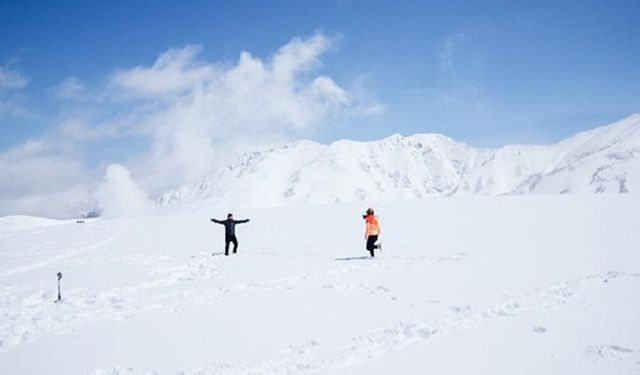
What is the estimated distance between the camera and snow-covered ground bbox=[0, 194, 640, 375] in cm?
802

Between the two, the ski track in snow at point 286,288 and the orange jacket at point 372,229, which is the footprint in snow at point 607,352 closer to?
the ski track in snow at point 286,288

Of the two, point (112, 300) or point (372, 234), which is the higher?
point (372, 234)

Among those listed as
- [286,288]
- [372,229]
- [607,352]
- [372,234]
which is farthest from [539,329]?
[372,229]

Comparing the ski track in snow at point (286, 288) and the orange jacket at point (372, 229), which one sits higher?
the orange jacket at point (372, 229)

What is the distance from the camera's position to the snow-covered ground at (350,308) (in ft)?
26.3

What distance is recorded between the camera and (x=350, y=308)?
37.4 ft

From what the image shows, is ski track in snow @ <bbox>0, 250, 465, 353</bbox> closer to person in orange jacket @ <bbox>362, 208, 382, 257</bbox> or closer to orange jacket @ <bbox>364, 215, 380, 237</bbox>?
person in orange jacket @ <bbox>362, 208, 382, 257</bbox>

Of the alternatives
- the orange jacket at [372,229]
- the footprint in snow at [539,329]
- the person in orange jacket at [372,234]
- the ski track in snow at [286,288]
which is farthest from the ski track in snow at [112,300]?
the footprint in snow at [539,329]

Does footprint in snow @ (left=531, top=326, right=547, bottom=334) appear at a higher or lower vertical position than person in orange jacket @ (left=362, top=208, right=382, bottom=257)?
lower

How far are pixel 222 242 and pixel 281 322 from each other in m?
21.3

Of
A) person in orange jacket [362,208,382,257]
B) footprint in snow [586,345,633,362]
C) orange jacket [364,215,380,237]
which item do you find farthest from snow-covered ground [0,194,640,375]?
orange jacket [364,215,380,237]

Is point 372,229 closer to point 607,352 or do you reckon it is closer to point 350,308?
point 350,308

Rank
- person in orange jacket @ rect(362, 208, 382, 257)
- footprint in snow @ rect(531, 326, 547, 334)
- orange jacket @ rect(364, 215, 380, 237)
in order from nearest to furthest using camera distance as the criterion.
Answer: footprint in snow @ rect(531, 326, 547, 334) → person in orange jacket @ rect(362, 208, 382, 257) → orange jacket @ rect(364, 215, 380, 237)

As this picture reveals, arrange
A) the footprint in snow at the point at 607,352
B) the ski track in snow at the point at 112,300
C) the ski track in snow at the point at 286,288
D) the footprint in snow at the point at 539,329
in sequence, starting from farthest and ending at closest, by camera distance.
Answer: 1. the ski track in snow at the point at 112,300
2. the footprint in snow at the point at 539,329
3. the ski track in snow at the point at 286,288
4. the footprint in snow at the point at 607,352
